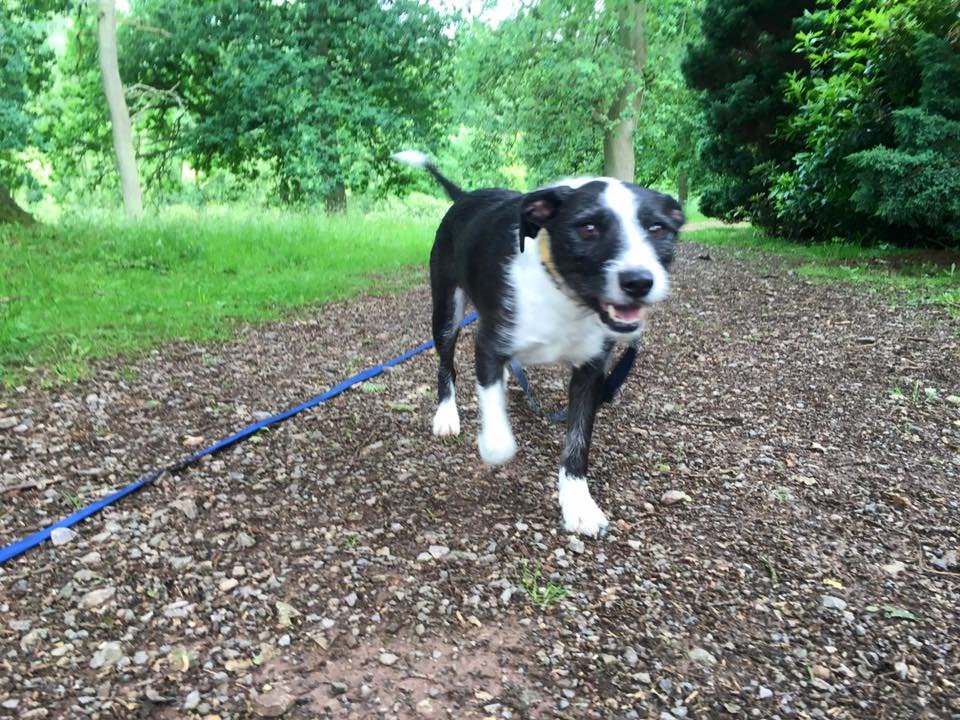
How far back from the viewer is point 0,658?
2.07 m

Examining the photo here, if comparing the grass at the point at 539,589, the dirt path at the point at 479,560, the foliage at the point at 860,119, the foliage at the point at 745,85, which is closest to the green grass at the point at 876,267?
the foliage at the point at 860,119

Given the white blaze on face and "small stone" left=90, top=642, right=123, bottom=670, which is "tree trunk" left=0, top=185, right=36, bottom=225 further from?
the white blaze on face

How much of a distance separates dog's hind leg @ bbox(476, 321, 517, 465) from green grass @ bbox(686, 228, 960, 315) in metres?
4.96

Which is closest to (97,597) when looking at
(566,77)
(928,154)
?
(928,154)

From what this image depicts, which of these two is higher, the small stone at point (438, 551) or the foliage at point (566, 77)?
the foliage at point (566, 77)

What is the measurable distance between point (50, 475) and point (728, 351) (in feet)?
14.9

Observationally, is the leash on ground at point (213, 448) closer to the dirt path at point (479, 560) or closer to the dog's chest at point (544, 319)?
the dirt path at point (479, 560)

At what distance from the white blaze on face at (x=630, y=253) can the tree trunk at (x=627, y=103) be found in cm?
1666

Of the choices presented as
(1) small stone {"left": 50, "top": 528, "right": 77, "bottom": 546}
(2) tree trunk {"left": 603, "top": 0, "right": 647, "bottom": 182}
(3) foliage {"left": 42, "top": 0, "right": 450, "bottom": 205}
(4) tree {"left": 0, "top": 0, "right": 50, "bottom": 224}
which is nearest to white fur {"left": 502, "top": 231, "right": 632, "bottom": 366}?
(1) small stone {"left": 50, "top": 528, "right": 77, "bottom": 546}

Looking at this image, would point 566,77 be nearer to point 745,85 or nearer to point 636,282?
point 745,85

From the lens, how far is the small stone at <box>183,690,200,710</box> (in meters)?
1.91

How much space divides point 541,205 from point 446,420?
1516 mm

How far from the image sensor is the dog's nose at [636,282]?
2408 millimetres

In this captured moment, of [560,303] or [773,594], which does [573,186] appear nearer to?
[560,303]
